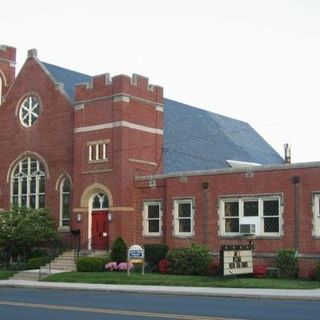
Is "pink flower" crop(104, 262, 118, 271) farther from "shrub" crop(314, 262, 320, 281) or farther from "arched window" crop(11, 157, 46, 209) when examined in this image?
"shrub" crop(314, 262, 320, 281)

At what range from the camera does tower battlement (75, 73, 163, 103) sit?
3612 centimetres

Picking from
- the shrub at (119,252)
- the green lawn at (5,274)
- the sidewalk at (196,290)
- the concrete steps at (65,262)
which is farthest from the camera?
the concrete steps at (65,262)

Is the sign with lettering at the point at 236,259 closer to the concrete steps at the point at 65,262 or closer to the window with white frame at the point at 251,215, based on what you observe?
the window with white frame at the point at 251,215

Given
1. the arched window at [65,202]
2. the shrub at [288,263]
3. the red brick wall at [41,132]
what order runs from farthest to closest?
the red brick wall at [41,132]
the arched window at [65,202]
the shrub at [288,263]

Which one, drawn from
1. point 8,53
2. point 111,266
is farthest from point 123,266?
point 8,53

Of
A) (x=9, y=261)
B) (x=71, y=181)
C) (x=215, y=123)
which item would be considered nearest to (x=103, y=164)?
(x=71, y=181)

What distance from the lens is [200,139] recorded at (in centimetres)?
4566

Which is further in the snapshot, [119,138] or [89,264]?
[119,138]

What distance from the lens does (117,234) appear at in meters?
35.2

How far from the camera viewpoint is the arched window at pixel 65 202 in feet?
127

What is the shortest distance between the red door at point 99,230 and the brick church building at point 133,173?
0.20 ft

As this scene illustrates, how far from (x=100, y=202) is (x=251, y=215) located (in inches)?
371

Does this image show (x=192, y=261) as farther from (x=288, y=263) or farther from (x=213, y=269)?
(x=288, y=263)

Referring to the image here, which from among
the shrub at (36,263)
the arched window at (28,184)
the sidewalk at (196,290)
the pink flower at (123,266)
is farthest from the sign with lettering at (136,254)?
the arched window at (28,184)
